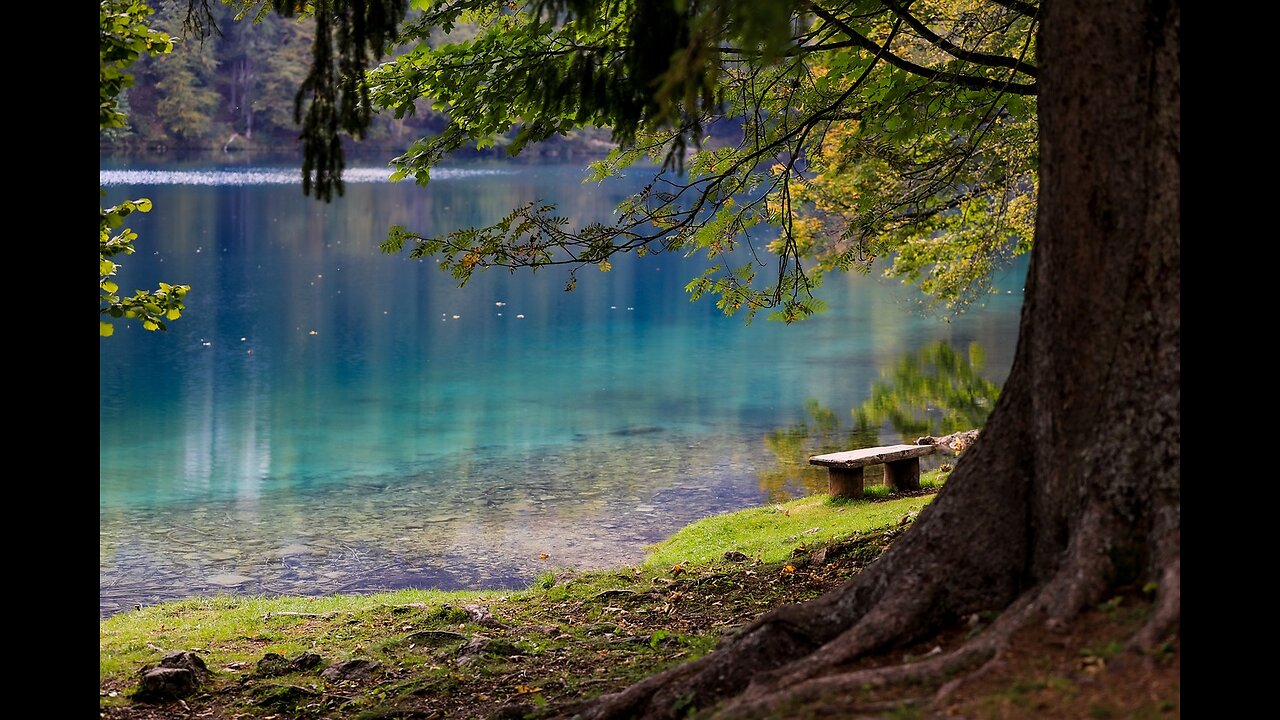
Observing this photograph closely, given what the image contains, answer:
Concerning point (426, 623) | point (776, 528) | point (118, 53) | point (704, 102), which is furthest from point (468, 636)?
point (776, 528)

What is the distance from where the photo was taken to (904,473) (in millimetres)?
13469

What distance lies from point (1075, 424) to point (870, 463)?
8.47 meters

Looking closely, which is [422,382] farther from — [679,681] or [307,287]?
[679,681]

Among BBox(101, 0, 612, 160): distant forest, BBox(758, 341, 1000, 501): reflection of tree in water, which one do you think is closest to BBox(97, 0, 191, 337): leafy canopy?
BBox(758, 341, 1000, 501): reflection of tree in water

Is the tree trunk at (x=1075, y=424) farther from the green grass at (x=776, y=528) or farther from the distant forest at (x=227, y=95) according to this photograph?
the distant forest at (x=227, y=95)

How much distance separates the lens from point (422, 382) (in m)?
24.9

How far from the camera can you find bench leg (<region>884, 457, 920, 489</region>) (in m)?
13.4

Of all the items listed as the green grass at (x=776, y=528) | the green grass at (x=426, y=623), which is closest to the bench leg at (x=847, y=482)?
the green grass at (x=776, y=528)

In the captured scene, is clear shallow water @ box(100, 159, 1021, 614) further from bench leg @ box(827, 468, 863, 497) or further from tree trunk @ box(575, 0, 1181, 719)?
tree trunk @ box(575, 0, 1181, 719)

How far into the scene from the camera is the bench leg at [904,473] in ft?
44.0

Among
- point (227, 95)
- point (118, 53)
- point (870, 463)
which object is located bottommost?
point (870, 463)

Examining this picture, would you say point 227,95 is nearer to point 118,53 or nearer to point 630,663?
point 118,53
